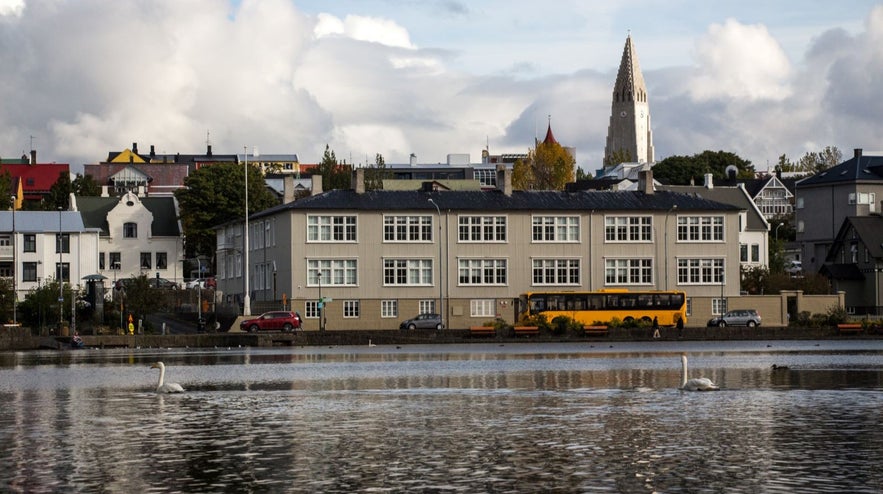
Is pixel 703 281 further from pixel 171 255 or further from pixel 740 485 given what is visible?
pixel 740 485

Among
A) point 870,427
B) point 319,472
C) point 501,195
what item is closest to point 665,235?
point 501,195

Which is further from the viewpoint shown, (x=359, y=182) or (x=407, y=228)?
(x=359, y=182)

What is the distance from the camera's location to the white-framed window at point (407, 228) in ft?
368

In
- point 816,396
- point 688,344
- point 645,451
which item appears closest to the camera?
point 645,451

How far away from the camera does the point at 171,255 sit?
15475 centimetres

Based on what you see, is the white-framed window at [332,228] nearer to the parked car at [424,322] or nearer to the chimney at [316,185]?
the parked car at [424,322]

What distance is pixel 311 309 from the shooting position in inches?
4336

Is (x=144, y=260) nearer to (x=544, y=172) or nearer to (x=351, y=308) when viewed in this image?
(x=351, y=308)

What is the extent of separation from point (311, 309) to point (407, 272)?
783cm

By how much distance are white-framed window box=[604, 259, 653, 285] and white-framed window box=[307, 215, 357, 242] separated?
19.8 meters

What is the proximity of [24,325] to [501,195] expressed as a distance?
1468 inches

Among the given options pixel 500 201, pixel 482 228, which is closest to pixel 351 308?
pixel 482 228

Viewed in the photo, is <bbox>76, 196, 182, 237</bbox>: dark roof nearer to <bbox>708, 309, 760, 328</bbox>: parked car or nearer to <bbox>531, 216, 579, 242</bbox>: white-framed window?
<bbox>531, 216, 579, 242</bbox>: white-framed window

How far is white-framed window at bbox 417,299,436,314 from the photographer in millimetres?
111688
